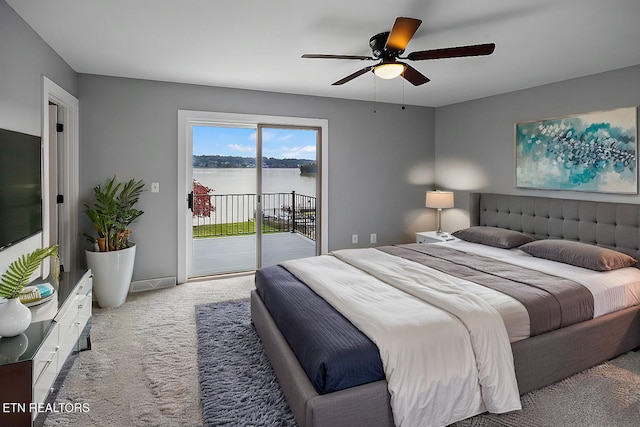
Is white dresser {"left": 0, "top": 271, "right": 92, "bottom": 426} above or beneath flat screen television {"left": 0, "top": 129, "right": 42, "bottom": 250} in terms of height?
beneath

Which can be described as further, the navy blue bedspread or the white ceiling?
the white ceiling

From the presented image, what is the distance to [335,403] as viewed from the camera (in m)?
1.67

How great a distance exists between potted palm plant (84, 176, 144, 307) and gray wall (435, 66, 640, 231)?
13.9 ft

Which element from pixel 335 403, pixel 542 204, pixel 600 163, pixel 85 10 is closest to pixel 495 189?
pixel 542 204

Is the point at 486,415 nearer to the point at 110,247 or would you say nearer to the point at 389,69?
the point at 389,69

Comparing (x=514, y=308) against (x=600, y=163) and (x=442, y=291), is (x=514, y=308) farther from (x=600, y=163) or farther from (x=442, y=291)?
(x=600, y=163)

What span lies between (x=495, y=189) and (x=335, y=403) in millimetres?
4005

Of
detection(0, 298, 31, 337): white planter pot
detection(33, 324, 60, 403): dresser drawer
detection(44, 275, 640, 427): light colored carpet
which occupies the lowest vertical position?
detection(44, 275, 640, 427): light colored carpet

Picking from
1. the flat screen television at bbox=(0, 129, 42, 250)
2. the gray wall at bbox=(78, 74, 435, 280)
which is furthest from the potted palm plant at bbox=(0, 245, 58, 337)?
the gray wall at bbox=(78, 74, 435, 280)

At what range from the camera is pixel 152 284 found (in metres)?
4.27

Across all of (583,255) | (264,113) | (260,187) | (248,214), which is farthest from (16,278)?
(248,214)

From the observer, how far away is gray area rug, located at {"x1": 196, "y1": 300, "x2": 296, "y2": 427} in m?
2.04

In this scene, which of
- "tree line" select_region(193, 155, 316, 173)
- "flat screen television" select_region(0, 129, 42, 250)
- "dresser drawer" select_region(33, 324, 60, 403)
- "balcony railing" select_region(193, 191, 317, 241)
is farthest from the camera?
"balcony railing" select_region(193, 191, 317, 241)

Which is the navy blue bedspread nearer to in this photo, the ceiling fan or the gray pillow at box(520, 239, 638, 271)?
the ceiling fan
